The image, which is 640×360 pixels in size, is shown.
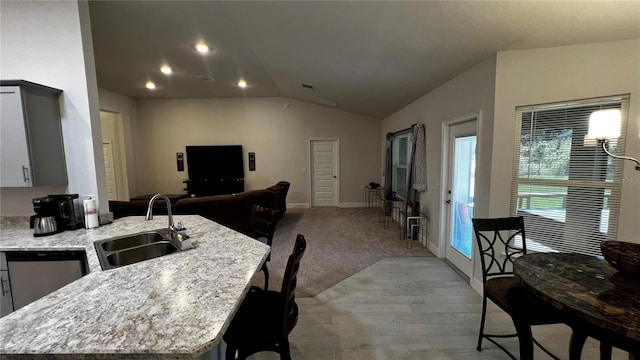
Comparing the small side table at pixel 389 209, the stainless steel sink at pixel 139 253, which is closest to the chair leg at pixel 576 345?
the stainless steel sink at pixel 139 253

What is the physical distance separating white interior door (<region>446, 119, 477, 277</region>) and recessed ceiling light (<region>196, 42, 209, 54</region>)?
3544mm

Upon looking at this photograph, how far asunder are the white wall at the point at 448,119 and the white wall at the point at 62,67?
3662 mm

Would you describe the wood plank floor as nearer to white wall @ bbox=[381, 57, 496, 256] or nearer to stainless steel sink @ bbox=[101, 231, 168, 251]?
white wall @ bbox=[381, 57, 496, 256]

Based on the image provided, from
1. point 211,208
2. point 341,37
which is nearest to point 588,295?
point 341,37

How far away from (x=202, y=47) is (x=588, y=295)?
4.50 m

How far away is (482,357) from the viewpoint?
190cm

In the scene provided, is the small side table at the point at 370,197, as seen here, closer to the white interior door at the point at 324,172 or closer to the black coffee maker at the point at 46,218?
the white interior door at the point at 324,172

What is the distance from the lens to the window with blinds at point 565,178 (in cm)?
211

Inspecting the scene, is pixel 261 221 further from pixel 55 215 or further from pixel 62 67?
pixel 62 67

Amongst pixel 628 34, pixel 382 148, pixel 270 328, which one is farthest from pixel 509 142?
pixel 382 148

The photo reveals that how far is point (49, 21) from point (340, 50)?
105 inches

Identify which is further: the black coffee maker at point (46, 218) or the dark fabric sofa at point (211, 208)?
the dark fabric sofa at point (211, 208)

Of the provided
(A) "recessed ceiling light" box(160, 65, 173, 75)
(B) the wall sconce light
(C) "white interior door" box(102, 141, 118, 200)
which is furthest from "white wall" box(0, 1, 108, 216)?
(C) "white interior door" box(102, 141, 118, 200)

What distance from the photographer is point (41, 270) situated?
1.82m
